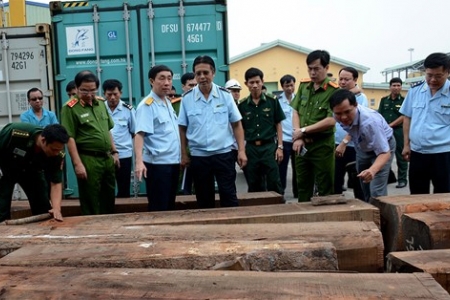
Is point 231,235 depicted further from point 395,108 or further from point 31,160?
point 395,108

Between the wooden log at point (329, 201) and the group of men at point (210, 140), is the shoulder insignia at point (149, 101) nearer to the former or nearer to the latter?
the group of men at point (210, 140)

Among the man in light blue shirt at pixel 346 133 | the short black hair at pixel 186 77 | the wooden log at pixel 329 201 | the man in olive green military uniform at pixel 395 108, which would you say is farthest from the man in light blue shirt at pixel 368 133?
the man in olive green military uniform at pixel 395 108

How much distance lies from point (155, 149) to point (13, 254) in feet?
6.60

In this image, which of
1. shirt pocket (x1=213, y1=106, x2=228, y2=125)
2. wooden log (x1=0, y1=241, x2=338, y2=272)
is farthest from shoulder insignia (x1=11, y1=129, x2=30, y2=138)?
wooden log (x1=0, y1=241, x2=338, y2=272)

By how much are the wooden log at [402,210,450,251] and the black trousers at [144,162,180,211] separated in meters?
2.10

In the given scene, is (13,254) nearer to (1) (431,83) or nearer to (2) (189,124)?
(2) (189,124)

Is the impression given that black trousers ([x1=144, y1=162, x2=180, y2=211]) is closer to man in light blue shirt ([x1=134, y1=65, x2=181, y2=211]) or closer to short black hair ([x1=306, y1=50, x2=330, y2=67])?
man in light blue shirt ([x1=134, y1=65, x2=181, y2=211])

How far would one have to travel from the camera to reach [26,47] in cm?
638

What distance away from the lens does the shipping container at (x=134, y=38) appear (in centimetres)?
621

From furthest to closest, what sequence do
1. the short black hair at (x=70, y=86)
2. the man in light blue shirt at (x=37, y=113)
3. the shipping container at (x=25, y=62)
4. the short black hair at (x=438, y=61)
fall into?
the shipping container at (x=25, y=62)
the short black hair at (x=70, y=86)
the man in light blue shirt at (x=37, y=113)
the short black hair at (x=438, y=61)

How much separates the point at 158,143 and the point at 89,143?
63cm

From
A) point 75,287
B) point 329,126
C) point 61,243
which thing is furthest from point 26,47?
point 75,287

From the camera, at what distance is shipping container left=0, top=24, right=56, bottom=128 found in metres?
6.35

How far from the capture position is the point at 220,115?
399 centimetres
